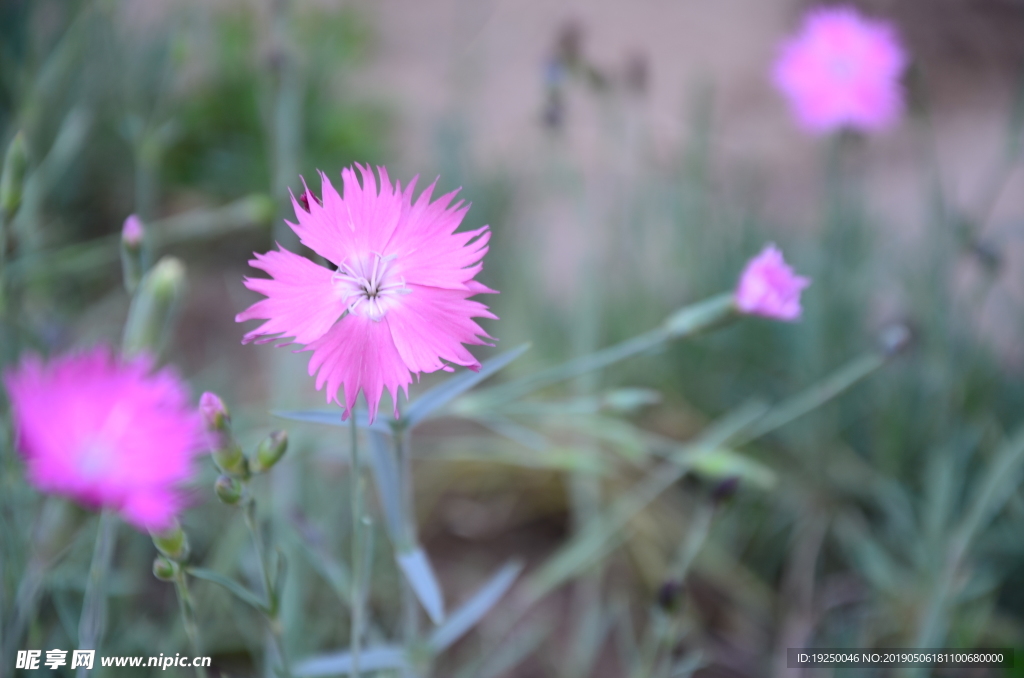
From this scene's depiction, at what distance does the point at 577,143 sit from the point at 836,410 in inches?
71.2

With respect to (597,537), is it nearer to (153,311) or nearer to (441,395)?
(441,395)

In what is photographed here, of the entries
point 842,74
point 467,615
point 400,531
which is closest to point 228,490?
point 400,531

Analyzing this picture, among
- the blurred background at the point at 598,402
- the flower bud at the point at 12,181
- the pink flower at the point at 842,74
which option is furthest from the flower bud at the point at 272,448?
the pink flower at the point at 842,74

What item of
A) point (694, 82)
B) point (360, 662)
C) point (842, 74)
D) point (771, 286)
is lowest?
point (360, 662)

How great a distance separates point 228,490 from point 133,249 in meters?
0.21

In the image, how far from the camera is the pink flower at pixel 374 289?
0.37 metres

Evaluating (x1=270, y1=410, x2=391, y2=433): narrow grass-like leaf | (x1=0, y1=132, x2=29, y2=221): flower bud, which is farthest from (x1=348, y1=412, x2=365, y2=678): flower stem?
(x1=0, y1=132, x2=29, y2=221): flower bud

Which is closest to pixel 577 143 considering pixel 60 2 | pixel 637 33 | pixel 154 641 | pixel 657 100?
pixel 657 100

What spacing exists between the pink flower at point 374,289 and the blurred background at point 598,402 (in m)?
0.06

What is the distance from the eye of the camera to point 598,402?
65cm

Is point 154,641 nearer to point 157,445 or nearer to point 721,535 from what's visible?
point 157,445

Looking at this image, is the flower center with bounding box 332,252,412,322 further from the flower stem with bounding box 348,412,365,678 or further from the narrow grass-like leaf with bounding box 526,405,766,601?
the narrow grass-like leaf with bounding box 526,405,766,601

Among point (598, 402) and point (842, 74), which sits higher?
point (842, 74)

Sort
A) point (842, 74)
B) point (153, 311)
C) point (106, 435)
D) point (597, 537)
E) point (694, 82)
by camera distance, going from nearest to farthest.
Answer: point (106, 435), point (153, 311), point (597, 537), point (842, 74), point (694, 82)
